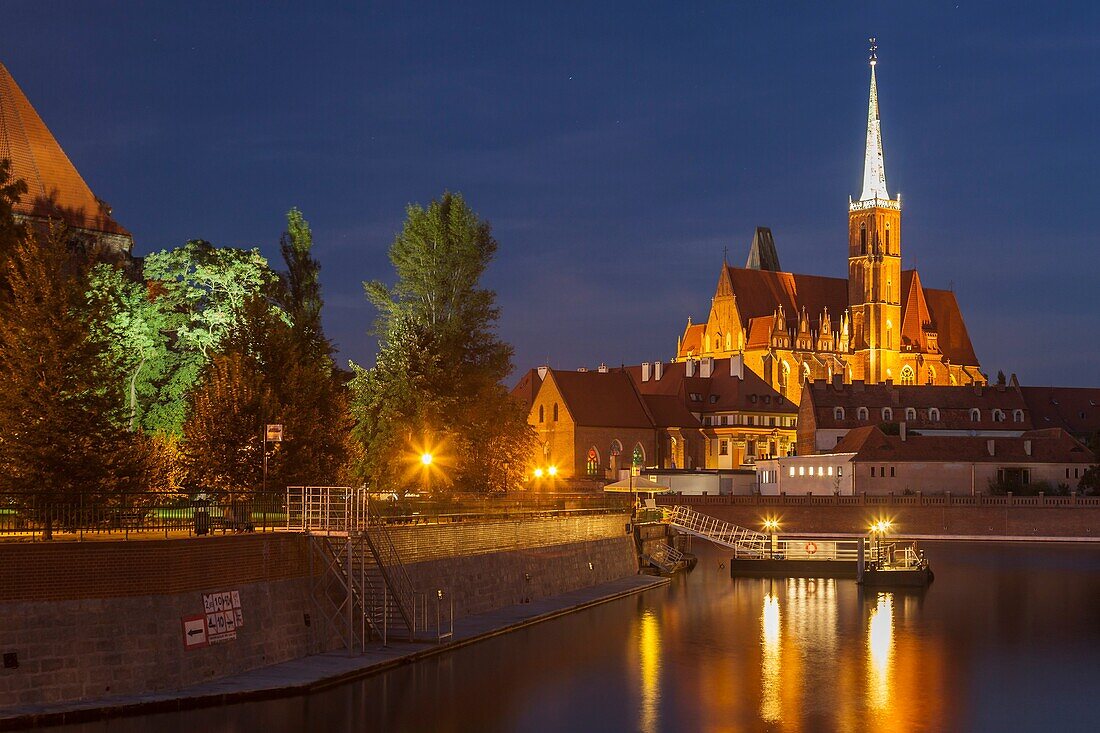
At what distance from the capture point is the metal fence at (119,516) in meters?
32.7

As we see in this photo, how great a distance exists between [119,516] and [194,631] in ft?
14.4

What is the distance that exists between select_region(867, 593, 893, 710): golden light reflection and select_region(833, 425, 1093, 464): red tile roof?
1949 inches

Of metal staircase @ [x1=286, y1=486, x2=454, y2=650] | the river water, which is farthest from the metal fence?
the river water

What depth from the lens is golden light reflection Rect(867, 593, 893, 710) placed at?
122ft

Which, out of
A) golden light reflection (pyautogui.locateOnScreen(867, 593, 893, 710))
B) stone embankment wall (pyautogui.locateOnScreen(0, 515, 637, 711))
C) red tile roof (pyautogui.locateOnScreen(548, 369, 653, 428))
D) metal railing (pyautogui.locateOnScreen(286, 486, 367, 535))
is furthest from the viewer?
red tile roof (pyautogui.locateOnScreen(548, 369, 653, 428))

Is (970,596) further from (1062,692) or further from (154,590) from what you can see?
(154,590)

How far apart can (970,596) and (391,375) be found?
27238 mm

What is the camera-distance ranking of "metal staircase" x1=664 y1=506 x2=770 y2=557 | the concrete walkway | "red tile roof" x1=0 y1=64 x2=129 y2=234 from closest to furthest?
1. the concrete walkway
2. "red tile roof" x1=0 y1=64 x2=129 y2=234
3. "metal staircase" x1=664 y1=506 x2=770 y2=557

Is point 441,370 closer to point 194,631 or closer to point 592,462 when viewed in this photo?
point 194,631

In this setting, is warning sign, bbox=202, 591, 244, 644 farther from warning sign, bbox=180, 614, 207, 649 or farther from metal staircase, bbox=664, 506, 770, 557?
metal staircase, bbox=664, 506, 770, 557

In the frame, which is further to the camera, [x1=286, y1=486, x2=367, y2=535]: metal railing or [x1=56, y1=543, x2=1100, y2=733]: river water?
[x1=286, y1=486, x2=367, y2=535]: metal railing

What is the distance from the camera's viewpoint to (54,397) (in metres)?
38.2

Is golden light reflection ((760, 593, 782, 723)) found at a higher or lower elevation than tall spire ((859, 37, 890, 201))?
lower

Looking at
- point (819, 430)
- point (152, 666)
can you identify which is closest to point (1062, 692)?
point (152, 666)
